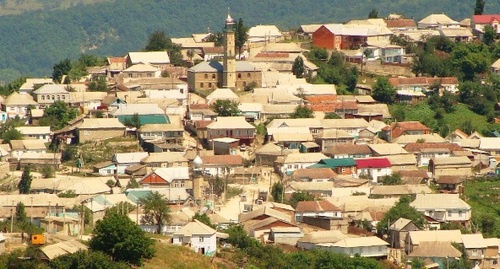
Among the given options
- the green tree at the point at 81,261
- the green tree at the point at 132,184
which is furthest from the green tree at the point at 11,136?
the green tree at the point at 81,261

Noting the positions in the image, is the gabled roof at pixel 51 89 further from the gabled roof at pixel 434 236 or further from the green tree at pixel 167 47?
the gabled roof at pixel 434 236

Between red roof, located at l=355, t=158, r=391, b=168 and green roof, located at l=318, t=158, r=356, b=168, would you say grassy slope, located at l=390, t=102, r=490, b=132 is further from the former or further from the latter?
green roof, located at l=318, t=158, r=356, b=168

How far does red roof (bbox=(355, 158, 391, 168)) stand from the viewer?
204 feet

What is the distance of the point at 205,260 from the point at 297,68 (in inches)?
1071

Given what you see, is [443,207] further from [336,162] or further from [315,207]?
[336,162]

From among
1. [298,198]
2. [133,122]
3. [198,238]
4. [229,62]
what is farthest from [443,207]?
[229,62]

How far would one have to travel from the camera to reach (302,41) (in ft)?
265

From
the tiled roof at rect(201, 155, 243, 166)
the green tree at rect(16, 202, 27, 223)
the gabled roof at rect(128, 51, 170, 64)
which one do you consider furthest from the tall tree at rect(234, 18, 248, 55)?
the green tree at rect(16, 202, 27, 223)

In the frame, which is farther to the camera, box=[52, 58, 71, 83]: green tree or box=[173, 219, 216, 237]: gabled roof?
box=[52, 58, 71, 83]: green tree

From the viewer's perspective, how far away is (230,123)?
212ft

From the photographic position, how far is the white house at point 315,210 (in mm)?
56094

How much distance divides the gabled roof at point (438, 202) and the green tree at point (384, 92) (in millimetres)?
13707

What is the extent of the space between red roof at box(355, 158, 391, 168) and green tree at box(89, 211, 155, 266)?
→ 1866 centimetres

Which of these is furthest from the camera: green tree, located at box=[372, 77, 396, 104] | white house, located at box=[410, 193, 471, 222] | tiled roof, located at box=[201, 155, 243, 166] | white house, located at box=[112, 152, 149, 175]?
green tree, located at box=[372, 77, 396, 104]
